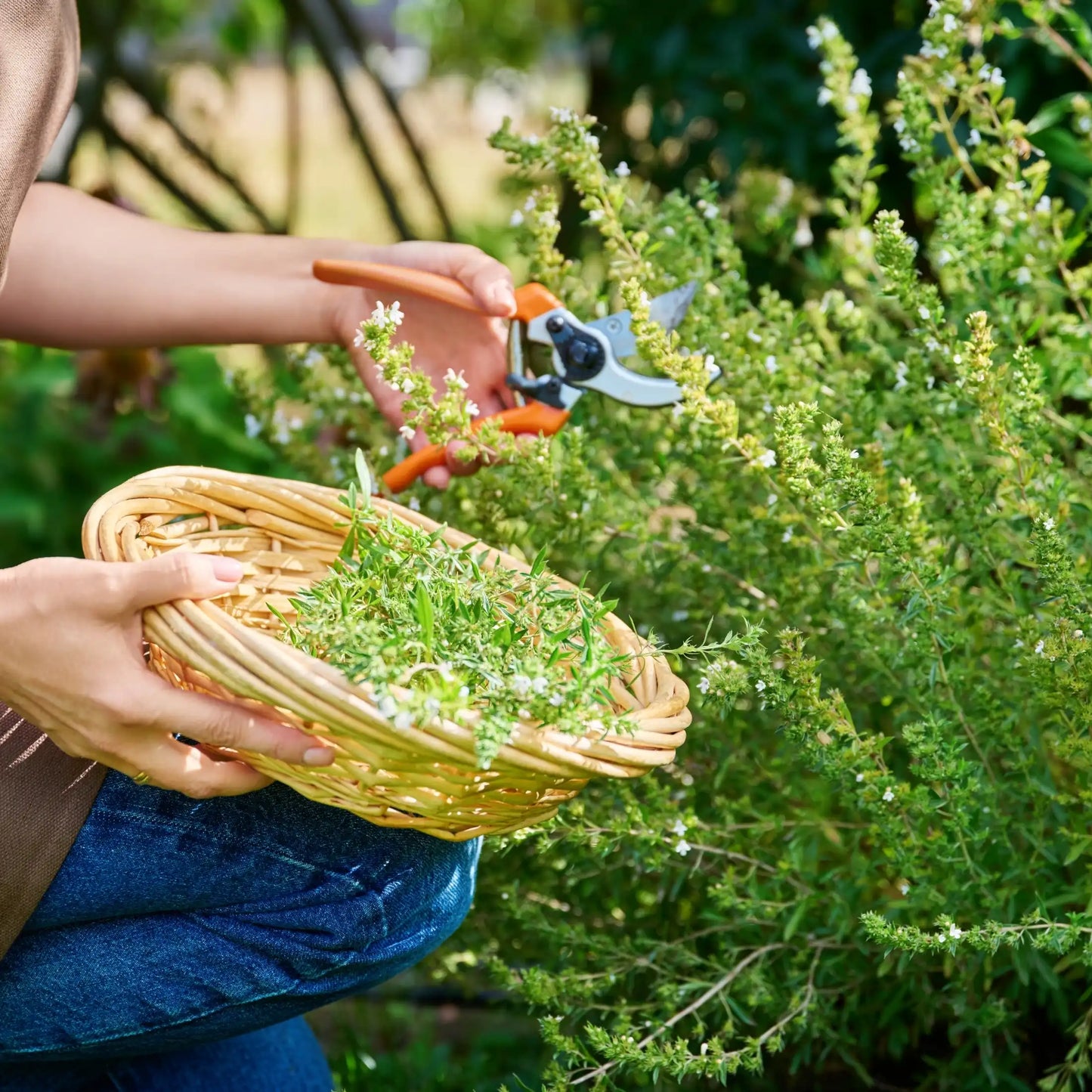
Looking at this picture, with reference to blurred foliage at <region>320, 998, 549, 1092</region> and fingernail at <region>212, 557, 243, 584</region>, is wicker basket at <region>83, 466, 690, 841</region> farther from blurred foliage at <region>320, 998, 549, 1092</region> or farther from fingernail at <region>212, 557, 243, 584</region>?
blurred foliage at <region>320, 998, 549, 1092</region>

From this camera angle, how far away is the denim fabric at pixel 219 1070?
5.14ft

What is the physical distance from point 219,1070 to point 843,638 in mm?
879

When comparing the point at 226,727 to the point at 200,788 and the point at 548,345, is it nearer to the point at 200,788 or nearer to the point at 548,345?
the point at 200,788

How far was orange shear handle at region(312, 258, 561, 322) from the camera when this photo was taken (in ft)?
4.81

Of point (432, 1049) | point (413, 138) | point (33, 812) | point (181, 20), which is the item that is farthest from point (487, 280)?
point (181, 20)

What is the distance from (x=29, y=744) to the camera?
4.14 feet

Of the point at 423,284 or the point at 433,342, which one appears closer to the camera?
the point at 423,284

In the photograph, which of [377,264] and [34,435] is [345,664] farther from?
[34,435]

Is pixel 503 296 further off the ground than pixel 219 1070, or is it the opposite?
pixel 503 296

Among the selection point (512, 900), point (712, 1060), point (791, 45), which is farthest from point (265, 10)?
point (712, 1060)

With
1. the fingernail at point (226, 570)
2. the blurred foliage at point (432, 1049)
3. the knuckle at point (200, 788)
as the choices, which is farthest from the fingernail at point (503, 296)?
the blurred foliage at point (432, 1049)

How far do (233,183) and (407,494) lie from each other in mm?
2587

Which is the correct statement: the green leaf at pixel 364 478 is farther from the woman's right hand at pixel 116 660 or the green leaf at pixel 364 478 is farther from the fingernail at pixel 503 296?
the fingernail at pixel 503 296

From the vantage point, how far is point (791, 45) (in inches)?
105
